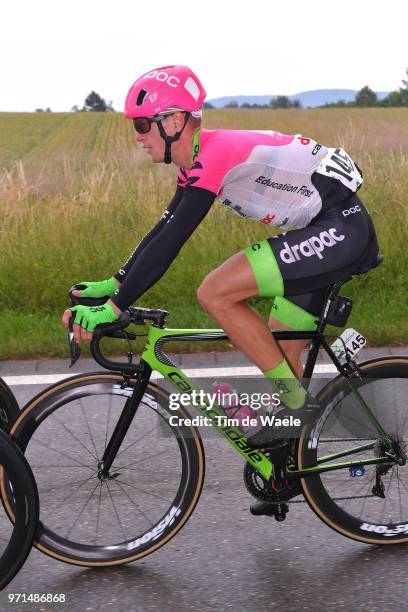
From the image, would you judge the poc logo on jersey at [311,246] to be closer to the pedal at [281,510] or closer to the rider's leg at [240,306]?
the rider's leg at [240,306]

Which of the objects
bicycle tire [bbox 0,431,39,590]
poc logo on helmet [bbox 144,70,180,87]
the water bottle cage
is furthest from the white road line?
poc logo on helmet [bbox 144,70,180,87]

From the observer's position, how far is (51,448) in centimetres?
365

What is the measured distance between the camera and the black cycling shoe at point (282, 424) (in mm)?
3541

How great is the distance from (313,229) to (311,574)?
1.25 metres

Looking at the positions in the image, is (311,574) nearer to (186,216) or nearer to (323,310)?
(323,310)

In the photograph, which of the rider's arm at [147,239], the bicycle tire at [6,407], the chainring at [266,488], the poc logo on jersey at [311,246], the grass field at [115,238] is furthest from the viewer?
the grass field at [115,238]

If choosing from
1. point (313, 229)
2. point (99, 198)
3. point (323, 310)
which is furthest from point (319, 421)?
point (99, 198)

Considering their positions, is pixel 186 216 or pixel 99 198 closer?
pixel 186 216

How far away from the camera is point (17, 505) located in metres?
3.22

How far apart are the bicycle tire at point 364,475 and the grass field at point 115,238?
9.48ft

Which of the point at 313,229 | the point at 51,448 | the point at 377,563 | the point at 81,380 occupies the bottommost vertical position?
the point at 377,563

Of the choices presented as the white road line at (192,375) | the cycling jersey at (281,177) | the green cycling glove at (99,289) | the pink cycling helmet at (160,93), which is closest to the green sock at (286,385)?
the cycling jersey at (281,177)

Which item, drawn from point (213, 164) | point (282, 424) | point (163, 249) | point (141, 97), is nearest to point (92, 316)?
point (163, 249)

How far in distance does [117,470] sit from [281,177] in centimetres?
125
